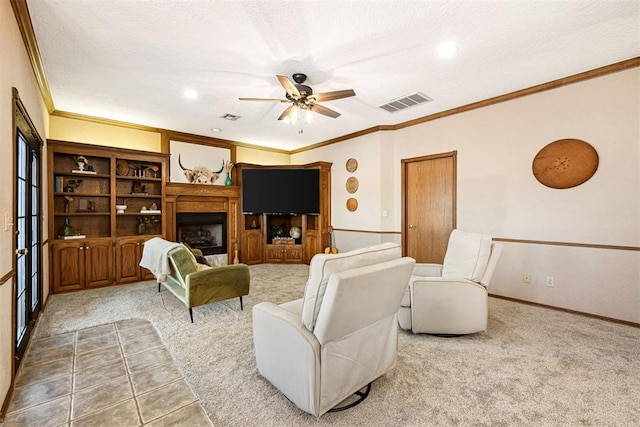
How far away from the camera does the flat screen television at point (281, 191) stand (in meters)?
5.98

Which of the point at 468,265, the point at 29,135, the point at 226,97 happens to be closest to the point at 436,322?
the point at 468,265

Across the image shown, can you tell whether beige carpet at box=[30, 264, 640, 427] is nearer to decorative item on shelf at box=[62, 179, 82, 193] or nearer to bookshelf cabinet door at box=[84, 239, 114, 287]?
bookshelf cabinet door at box=[84, 239, 114, 287]

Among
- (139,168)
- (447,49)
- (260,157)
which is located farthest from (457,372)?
(260,157)

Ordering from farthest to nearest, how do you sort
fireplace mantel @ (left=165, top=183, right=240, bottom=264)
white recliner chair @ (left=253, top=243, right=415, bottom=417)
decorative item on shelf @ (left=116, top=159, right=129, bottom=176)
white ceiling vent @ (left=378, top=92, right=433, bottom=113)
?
fireplace mantel @ (left=165, top=183, right=240, bottom=264) → decorative item on shelf @ (left=116, top=159, right=129, bottom=176) → white ceiling vent @ (left=378, top=92, right=433, bottom=113) → white recliner chair @ (left=253, top=243, right=415, bottom=417)

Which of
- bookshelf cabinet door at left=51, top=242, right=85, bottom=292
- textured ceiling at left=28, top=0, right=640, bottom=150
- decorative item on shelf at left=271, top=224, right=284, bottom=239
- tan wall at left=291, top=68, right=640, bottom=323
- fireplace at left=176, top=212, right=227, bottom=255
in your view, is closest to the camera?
textured ceiling at left=28, top=0, right=640, bottom=150

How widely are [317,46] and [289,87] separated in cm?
44

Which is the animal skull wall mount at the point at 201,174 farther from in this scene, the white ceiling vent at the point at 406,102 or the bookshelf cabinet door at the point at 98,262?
the white ceiling vent at the point at 406,102

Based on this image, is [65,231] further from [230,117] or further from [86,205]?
[230,117]

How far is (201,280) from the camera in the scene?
3.01m

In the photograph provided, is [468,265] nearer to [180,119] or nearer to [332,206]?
[332,206]

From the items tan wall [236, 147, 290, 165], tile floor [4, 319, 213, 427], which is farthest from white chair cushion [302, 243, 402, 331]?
tan wall [236, 147, 290, 165]

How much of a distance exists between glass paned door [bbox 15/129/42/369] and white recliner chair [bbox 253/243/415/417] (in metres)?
2.21

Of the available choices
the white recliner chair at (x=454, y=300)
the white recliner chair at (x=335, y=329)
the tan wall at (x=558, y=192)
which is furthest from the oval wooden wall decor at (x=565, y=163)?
the white recliner chair at (x=335, y=329)

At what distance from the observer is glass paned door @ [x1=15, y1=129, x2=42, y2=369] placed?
257cm
